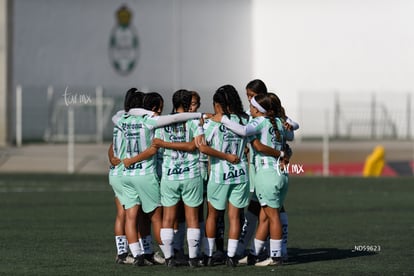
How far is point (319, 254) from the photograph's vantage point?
48.8 ft

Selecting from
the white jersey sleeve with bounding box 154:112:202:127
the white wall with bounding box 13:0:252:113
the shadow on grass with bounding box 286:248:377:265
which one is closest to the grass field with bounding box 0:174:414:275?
the shadow on grass with bounding box 286:248:377:265

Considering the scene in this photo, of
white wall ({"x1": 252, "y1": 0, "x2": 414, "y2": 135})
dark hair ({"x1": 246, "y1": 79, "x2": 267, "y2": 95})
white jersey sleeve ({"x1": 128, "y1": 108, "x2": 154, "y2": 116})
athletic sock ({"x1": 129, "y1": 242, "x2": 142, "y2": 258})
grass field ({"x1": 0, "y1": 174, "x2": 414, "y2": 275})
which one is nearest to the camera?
grass field ({"x1": 0, "y1": 174, "x2": 414, "y2": 275})

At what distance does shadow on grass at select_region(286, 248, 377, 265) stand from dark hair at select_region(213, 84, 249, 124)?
5.81ft

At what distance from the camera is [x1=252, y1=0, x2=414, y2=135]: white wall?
4931cm

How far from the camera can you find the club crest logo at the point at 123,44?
44438 mm

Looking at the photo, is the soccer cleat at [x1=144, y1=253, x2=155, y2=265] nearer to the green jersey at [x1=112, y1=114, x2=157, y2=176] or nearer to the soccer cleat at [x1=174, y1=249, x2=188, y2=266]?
the soccer cleat at [x1=174, y1=249, x2=188, y2=266]

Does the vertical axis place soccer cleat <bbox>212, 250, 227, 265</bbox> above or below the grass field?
above

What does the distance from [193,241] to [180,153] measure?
94 cm

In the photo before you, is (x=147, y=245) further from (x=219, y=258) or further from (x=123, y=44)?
(x=123, y=44)

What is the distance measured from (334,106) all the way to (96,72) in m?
9.21

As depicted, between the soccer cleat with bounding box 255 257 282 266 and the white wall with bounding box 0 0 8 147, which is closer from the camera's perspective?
the soccer cleat with bounding box 255 257 282 266

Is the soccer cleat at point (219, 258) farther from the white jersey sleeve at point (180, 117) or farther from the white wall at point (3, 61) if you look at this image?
the white wall at point (3, 61)

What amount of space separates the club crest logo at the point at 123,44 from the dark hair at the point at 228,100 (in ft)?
102

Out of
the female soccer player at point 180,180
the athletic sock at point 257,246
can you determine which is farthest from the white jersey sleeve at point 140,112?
the athletic sock at point 257,246
